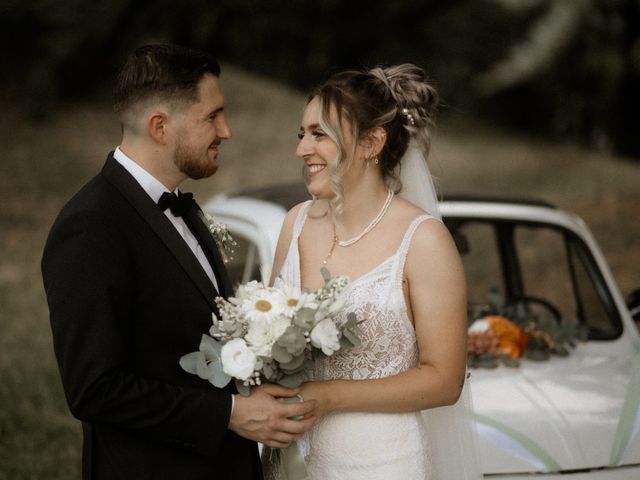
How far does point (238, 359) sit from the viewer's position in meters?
2.20

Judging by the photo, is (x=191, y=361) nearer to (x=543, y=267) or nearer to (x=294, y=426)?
(x=294, y=426)

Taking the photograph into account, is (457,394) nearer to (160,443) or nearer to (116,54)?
(160,443)

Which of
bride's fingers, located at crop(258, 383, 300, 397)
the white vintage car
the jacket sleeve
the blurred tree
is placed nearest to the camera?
the jacket sleeve

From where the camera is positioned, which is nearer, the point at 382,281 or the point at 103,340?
the point at 103,340

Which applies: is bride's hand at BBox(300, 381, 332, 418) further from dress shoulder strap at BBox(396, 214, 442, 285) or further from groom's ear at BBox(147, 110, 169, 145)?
groom's ear at BBox(147, 110, 169, 145)

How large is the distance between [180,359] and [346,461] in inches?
27.5

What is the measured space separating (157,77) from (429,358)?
3.79ft

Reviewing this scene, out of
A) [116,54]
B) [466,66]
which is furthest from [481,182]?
[116,54]

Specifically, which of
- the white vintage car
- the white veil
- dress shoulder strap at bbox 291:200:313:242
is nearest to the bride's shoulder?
the white veil

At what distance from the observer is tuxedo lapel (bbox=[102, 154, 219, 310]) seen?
2.32 metres

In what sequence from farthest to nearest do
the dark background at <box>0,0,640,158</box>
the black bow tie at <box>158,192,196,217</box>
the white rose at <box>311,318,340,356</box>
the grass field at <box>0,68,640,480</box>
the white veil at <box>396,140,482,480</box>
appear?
the dark background at <box>0,0,640,158</box> → the grass field at <box>0,68,640,480</box> → the white veil at <box>396,140,482,480</box> → the black bow tie at <box>158,192,196,217</box> → the white rose at <box>311,318,340,356</box>

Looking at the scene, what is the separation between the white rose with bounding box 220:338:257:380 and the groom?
0.12 m

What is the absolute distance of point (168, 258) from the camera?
2312 mm

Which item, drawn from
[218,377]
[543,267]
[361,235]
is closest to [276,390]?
[218,377]
